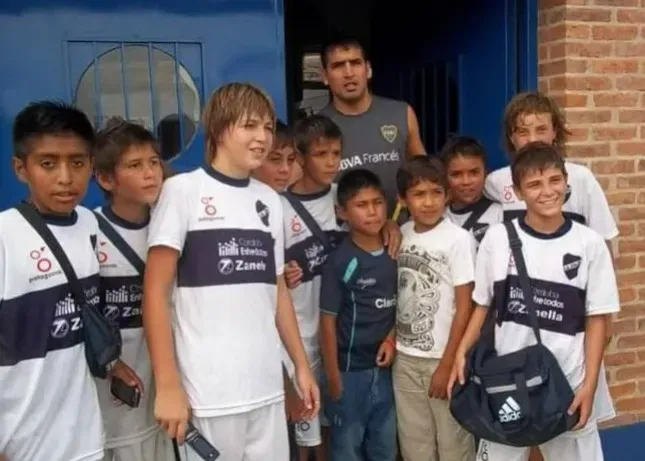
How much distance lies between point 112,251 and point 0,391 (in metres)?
0.59

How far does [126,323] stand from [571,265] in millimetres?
1517

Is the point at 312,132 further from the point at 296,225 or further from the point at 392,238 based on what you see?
the point at 392,238

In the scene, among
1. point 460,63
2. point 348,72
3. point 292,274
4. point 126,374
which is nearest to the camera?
point 126,374

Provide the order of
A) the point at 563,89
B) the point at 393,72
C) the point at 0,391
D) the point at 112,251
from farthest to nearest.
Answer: the point at 393,72 < the point at 563,89 < the point at 112,251 < the point at 0,391

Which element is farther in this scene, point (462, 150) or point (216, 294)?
point (462, 150)

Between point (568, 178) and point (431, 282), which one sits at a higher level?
point (568, 178)

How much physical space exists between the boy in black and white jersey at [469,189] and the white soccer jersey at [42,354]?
164 centimetres

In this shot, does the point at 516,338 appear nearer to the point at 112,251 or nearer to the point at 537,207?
the point at 537,207

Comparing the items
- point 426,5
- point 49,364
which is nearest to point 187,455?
point 49,364

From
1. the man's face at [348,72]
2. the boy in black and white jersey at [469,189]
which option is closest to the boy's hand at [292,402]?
the boy in black and white jersey at [469,189]

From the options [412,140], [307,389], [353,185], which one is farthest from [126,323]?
[412,140]

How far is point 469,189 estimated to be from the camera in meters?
3.27

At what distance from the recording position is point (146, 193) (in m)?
2.54

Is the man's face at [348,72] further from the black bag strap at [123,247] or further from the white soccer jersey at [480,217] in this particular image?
the black bag strap at [123,247]
